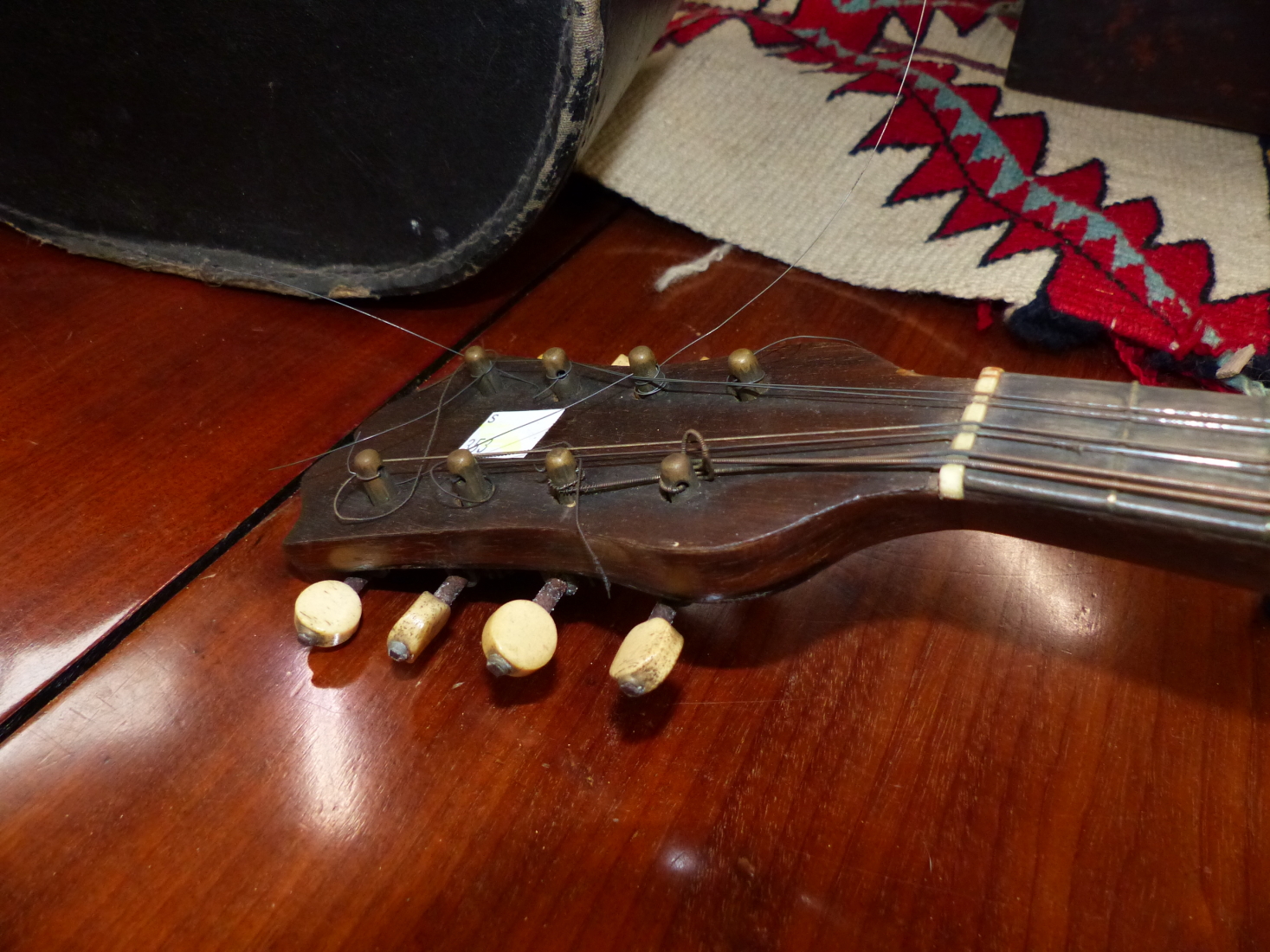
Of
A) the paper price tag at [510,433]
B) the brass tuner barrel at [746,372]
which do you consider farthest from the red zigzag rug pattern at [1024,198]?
the paper price tag at [510,433]

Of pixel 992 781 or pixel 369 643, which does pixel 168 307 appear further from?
pixel 992 781

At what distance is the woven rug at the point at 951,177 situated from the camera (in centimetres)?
88

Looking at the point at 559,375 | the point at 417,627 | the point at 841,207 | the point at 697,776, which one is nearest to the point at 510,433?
the point at 559,375

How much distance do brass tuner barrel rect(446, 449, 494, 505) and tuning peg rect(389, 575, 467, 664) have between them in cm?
8

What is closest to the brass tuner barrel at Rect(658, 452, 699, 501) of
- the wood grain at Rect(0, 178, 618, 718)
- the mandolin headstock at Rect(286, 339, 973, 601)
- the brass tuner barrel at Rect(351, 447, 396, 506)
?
the mandolin headstock at Rect(286, 339, 973, 601)

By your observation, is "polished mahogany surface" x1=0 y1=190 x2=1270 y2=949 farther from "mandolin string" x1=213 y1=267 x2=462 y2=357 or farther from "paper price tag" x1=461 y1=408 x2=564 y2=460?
"mandolin string" x1=213 y1=267 x2=462 y2=357

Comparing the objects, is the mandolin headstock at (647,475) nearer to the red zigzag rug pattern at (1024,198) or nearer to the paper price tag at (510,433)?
the paper price tag at (510,433)

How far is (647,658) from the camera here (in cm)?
58

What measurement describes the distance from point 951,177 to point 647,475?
682mm

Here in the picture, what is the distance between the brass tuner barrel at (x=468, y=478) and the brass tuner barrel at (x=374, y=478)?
0.18 feet

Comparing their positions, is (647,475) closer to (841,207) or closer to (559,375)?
(559,375)

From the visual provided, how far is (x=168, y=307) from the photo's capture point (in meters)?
1.00

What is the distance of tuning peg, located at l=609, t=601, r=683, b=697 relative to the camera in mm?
577

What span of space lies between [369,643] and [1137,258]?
0.82 m
